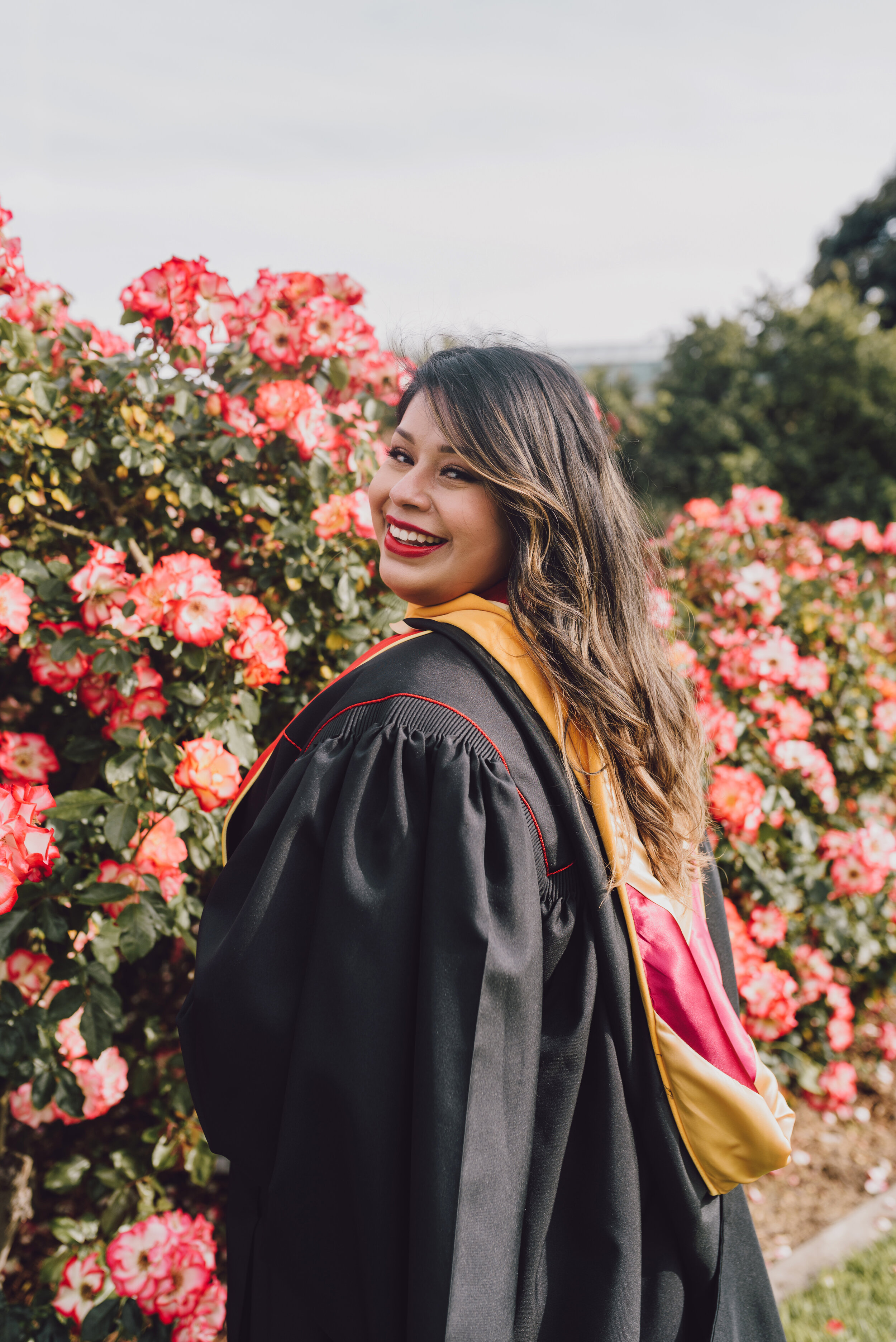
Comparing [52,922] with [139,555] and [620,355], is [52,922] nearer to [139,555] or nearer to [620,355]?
[139,555]

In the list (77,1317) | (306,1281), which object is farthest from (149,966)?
(306,1281)

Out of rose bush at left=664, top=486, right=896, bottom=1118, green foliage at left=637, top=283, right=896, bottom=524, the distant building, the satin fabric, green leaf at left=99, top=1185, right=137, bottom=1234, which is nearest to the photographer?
the satin fabric

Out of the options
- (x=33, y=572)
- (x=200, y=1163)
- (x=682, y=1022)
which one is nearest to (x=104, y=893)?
(x=33, y=572)

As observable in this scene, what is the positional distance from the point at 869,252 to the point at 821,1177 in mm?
23602

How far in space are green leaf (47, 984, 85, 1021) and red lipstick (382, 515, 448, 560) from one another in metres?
0.90

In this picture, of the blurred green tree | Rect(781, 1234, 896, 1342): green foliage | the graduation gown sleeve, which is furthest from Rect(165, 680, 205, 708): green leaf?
the blurred green tree

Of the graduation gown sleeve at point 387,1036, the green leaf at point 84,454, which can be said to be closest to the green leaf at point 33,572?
the green leaf at point 84,454

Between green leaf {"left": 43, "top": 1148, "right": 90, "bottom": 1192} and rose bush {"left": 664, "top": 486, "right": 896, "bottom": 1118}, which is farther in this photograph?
rose bush {"left": 664, "top": 486, "right": 896, "bottom": 1118}

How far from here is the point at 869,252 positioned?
20.9 m

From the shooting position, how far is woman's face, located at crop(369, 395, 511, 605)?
1.13 metres

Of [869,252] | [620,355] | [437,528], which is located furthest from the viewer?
[620,355]

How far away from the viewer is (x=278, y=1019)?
0.88 meters

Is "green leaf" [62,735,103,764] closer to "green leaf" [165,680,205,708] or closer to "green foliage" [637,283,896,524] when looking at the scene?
"green leaf" [165,680,205,708]

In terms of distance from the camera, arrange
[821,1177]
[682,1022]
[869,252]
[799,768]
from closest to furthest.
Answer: [682,1022]
[799,768]
[821,1177]
[869,252]
